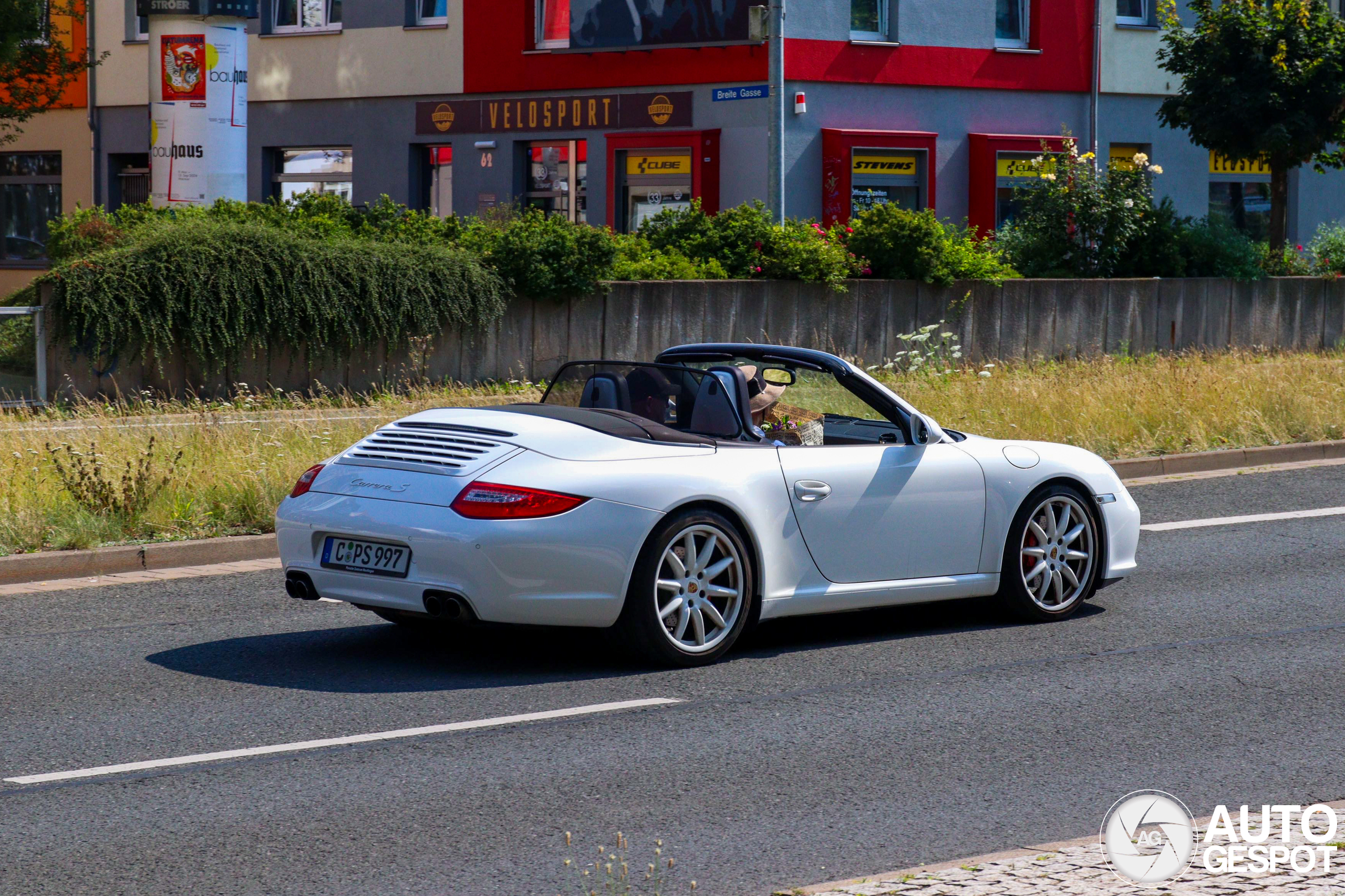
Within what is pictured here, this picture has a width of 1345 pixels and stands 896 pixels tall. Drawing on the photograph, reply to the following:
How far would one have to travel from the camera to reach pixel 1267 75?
27.8m

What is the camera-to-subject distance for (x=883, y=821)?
5.31 metres

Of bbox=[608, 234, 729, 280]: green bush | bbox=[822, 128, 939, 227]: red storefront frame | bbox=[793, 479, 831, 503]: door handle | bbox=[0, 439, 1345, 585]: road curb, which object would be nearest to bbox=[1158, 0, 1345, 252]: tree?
bbox=[822, 128, 939, 227]: red storefront frame

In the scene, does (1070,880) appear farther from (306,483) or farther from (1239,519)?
(1239,519)

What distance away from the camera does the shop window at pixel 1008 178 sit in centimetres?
→ 3189

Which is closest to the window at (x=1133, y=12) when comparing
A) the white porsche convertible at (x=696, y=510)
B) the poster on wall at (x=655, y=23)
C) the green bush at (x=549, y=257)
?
the poster on wall at (x=655, y=23)

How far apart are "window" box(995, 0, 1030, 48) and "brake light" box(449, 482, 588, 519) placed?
26.9 m

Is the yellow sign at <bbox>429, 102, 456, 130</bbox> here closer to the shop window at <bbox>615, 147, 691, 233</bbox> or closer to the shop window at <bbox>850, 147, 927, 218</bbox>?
the shop window at <bbox>615, 147, 691, 233</bbox>

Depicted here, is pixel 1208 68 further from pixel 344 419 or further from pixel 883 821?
pixel 883 821

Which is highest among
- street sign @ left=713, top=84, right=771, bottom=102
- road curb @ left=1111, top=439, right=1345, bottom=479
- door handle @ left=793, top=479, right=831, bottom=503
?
street sign @ left=713, top=84, right=771, bottom=102

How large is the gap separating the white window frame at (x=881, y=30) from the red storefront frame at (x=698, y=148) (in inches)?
126

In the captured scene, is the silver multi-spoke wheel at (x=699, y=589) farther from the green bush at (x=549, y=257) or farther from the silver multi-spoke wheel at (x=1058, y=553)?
the green bush at (x=549, y=257)

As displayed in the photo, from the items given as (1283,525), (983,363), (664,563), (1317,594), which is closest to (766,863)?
(664,563)

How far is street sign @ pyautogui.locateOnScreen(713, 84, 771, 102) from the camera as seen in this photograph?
2947cm

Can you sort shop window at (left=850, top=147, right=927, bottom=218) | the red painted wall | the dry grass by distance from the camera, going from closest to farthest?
the dry grass
the red painted wall
shop window at (left=850, top=147, right=927, bottom=218)
